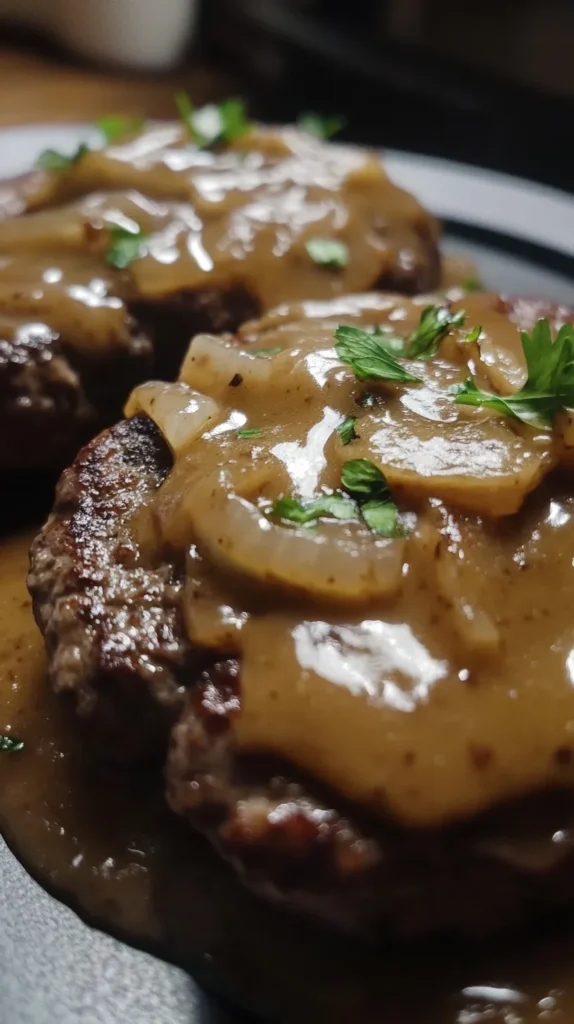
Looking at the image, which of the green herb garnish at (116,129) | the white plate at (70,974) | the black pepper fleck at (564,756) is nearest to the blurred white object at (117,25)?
the green herb garnish at (116,129)

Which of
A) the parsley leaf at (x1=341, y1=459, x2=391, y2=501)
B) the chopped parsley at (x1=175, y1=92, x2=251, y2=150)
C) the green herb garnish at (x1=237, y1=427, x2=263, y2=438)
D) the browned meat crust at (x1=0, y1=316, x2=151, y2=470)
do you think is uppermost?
the parsley leaf at (x1=341, y1=459, x2=391, y2=501)

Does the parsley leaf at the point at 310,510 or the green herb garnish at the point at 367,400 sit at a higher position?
the green herb garnish at the point at 367,400

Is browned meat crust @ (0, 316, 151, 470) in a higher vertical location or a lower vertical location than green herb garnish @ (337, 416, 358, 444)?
lower

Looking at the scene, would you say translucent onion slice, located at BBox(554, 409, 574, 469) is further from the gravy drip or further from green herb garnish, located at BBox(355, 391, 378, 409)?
the gravy drip

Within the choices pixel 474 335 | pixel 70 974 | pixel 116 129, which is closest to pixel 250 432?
pixel 474 335

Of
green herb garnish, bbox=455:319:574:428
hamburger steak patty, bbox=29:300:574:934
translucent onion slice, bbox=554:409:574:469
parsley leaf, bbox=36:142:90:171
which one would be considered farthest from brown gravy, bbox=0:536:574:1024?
parsley leaf, bbox=36:142:90:171

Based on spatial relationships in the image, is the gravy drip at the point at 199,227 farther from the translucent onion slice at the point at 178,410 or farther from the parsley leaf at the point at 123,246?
the translucent onion slice at the point at 178,410
